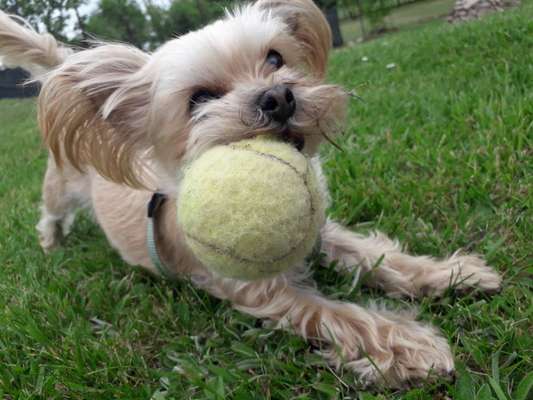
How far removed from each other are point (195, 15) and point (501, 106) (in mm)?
32383

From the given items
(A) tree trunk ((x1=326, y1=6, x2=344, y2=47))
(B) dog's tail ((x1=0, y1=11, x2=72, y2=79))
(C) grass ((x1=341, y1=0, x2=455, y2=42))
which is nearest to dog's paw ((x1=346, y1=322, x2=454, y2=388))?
(B) dog's tail ((x1=0, y1=11, x2=72, y2=79))

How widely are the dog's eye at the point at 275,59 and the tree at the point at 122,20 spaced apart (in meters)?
33.0

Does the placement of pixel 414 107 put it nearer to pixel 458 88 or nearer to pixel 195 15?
pixel 458 88

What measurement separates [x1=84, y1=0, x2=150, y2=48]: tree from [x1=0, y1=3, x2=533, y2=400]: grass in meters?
31.7

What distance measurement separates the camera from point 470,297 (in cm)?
216

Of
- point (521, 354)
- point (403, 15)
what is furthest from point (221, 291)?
point (403, 15)

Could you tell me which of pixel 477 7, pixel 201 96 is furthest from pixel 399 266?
pixel 477 7

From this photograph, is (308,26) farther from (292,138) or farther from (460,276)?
(460,276)

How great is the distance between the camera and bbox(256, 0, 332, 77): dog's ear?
2754 mm

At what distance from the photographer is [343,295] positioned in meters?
2.46

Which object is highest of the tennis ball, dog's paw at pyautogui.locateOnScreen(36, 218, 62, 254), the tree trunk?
the tennis ball

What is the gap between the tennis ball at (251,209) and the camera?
1670mm

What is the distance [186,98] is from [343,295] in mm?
1072

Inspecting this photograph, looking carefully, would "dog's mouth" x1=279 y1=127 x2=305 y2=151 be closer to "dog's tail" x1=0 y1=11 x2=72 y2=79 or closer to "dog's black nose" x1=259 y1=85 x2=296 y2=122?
"dog's black nose" x1=259 y1=85 x2=296 y2=122
